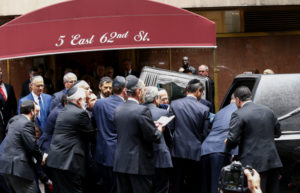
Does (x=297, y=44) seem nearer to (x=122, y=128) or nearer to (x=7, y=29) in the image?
(x=7, y=29)

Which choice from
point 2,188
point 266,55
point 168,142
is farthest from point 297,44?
point 2,188

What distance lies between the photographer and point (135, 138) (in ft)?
28.3

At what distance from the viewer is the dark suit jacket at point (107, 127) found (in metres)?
9.56

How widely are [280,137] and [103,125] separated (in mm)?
2561

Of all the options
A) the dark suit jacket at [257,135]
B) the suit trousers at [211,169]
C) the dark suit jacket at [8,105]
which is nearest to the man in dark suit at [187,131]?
the suit trousers at [211,169]

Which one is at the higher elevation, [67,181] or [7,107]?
[7,107]

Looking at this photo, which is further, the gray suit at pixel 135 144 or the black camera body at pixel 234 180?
the gray suit at pixel 135 144

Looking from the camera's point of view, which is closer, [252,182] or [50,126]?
[252,182]

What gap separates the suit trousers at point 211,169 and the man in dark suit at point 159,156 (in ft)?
1.84

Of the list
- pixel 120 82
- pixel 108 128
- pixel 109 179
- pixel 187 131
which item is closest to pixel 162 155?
pixel 187 131

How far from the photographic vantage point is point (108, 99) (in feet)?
31.6

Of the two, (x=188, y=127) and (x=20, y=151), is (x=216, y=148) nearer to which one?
(x=188, y=127)

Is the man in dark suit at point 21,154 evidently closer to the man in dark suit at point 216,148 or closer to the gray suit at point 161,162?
the gray suit at point 161,162

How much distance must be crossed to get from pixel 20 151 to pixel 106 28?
10.9 feet
